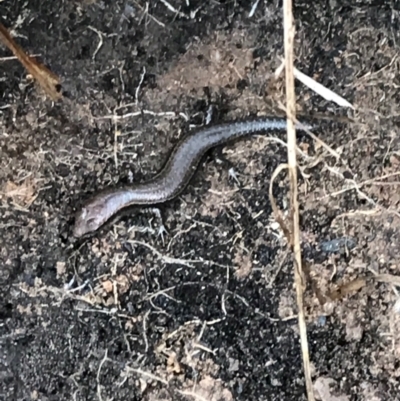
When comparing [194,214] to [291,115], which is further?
Result: [194,214]

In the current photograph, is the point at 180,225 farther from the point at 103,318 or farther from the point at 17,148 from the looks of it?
the point at 17,148

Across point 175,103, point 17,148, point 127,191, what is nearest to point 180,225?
point 127,191

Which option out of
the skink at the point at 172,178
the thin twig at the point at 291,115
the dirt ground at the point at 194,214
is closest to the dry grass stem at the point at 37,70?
the dirt ground at the point at 194,214

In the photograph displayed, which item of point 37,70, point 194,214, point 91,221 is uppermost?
point 37,70

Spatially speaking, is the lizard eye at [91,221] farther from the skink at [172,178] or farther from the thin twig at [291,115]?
the thin twig at [291,115]

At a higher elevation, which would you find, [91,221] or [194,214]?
[91,221]

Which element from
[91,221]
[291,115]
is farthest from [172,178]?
[291,115]

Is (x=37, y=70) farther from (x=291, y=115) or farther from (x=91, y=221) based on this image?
(x=291, y=115)

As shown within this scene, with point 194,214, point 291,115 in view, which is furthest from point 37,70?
point 291,115
